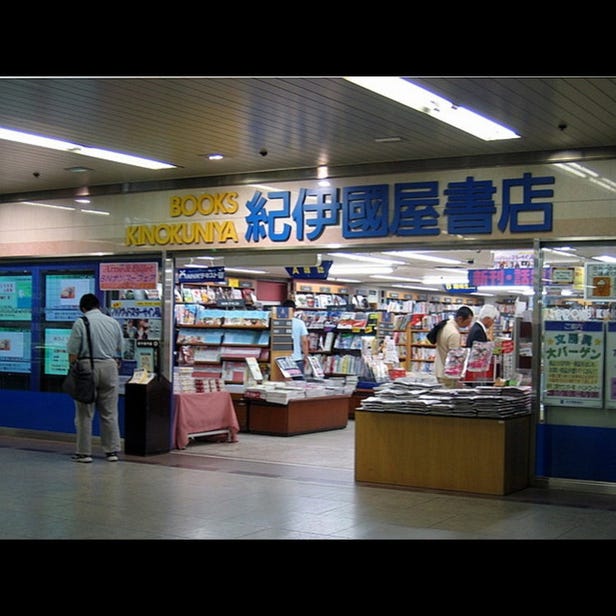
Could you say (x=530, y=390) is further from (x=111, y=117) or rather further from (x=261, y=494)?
(x=111, y=117)

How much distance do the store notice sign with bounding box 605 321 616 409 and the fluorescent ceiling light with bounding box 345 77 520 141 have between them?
6.37ft

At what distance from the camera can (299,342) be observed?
1425cm

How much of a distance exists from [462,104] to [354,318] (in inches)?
345

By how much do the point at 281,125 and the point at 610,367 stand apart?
363 centimetres

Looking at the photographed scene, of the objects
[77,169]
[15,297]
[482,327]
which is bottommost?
[482,327]

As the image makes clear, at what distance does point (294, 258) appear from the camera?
1024 centimetres

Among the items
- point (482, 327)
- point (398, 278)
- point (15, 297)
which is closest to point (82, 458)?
point (15, 297)

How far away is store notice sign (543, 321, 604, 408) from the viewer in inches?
331

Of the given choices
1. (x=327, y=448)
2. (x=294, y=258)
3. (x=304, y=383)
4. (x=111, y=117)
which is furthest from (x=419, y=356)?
(x=111, y=117)

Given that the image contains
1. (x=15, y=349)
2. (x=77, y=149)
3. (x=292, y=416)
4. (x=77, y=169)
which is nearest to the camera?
(x=77, y=149)

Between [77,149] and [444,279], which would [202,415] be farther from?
[444,279]

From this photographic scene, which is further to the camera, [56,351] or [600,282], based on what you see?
[56,351]

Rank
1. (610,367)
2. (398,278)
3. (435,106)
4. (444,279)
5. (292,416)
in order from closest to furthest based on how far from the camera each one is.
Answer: (435,106)
(610,367)
(292,416)
(398,278)
(444,279)

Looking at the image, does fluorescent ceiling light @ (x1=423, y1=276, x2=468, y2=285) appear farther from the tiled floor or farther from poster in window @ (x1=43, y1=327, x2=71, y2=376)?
the tiled floor
